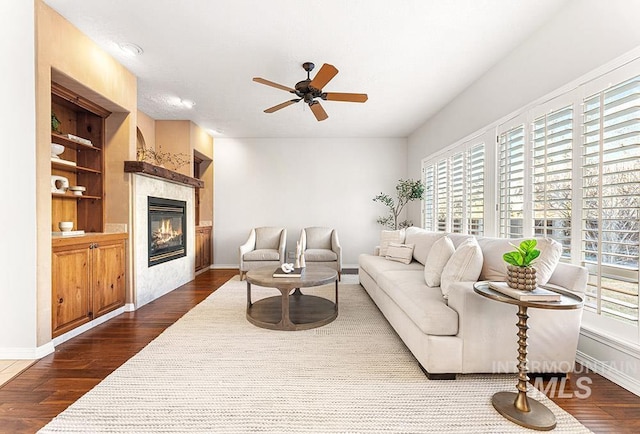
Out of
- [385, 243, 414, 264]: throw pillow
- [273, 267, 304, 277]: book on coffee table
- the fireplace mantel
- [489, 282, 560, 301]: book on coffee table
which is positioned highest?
the fireplace mantel

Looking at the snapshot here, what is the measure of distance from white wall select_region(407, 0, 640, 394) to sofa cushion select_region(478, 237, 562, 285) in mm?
617

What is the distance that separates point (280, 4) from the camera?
2414 mm

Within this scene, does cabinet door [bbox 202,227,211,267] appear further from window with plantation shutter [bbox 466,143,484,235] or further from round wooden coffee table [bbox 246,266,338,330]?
window with plantation shutter [bbox 466,143,484,235]

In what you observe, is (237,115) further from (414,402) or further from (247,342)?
(414,402)

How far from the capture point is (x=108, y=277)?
131 inches

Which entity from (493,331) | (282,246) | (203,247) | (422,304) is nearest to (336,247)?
(282,246)

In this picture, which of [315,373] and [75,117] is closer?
[315,373]

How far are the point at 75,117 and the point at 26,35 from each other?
127 cm

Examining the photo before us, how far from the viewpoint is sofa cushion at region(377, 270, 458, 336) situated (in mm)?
2070

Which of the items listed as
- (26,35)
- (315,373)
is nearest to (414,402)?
(315,373)

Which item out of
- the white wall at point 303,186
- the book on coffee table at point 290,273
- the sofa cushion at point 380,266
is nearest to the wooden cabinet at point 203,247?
the white wall at point 303,186

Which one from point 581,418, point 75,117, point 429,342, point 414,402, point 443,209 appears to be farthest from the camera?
point 443,209

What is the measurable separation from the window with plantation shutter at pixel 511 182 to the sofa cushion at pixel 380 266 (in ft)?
3.36

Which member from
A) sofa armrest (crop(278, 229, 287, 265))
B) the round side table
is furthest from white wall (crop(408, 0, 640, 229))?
sofa armrest (crop(278, 229, 287, 265))
